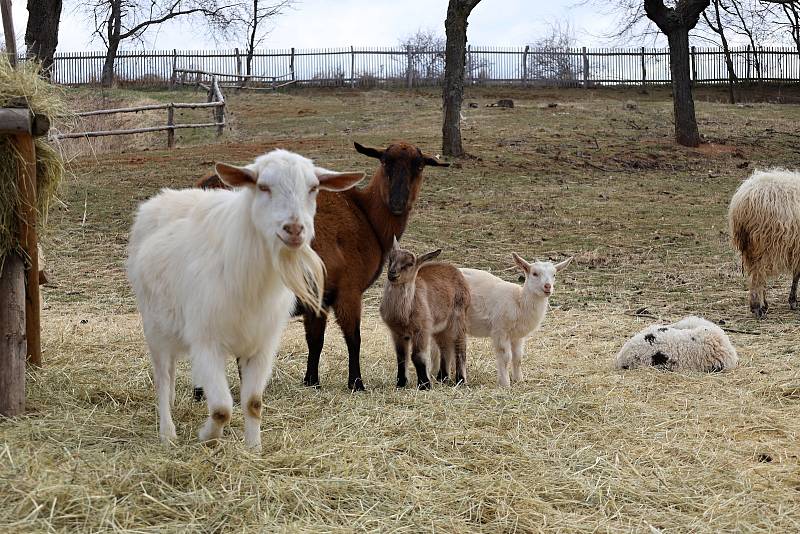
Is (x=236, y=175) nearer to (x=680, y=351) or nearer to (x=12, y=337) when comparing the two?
(x=12, y=337)

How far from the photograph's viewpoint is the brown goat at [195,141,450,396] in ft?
24.3

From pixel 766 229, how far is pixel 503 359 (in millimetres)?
4468

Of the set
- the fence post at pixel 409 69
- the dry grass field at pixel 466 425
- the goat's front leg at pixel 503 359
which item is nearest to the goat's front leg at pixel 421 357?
the dry grass field at pixel 466 425

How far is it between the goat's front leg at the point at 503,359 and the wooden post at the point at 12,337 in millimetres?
3572

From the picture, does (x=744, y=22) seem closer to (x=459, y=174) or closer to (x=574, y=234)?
(x=459, y=174)

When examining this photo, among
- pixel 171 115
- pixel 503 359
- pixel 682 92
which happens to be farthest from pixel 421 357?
pixel 682 92

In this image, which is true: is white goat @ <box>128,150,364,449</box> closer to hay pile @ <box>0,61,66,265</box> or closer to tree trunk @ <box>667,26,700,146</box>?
hay pile @ <box>0,61,66,265</box>

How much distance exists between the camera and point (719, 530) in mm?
4445

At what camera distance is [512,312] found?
8008 millimetres

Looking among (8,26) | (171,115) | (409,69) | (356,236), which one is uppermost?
(409,69)

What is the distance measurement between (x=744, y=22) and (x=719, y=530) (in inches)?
1487

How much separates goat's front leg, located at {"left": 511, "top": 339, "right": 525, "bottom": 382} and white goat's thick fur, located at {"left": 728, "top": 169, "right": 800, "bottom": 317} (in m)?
3.80

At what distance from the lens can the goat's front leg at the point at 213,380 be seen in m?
5.12

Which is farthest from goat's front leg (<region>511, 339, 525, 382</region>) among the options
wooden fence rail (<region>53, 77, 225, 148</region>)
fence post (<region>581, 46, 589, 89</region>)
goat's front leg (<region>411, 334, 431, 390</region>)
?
fence post (<region>581, 46, 589, 89</region>)
